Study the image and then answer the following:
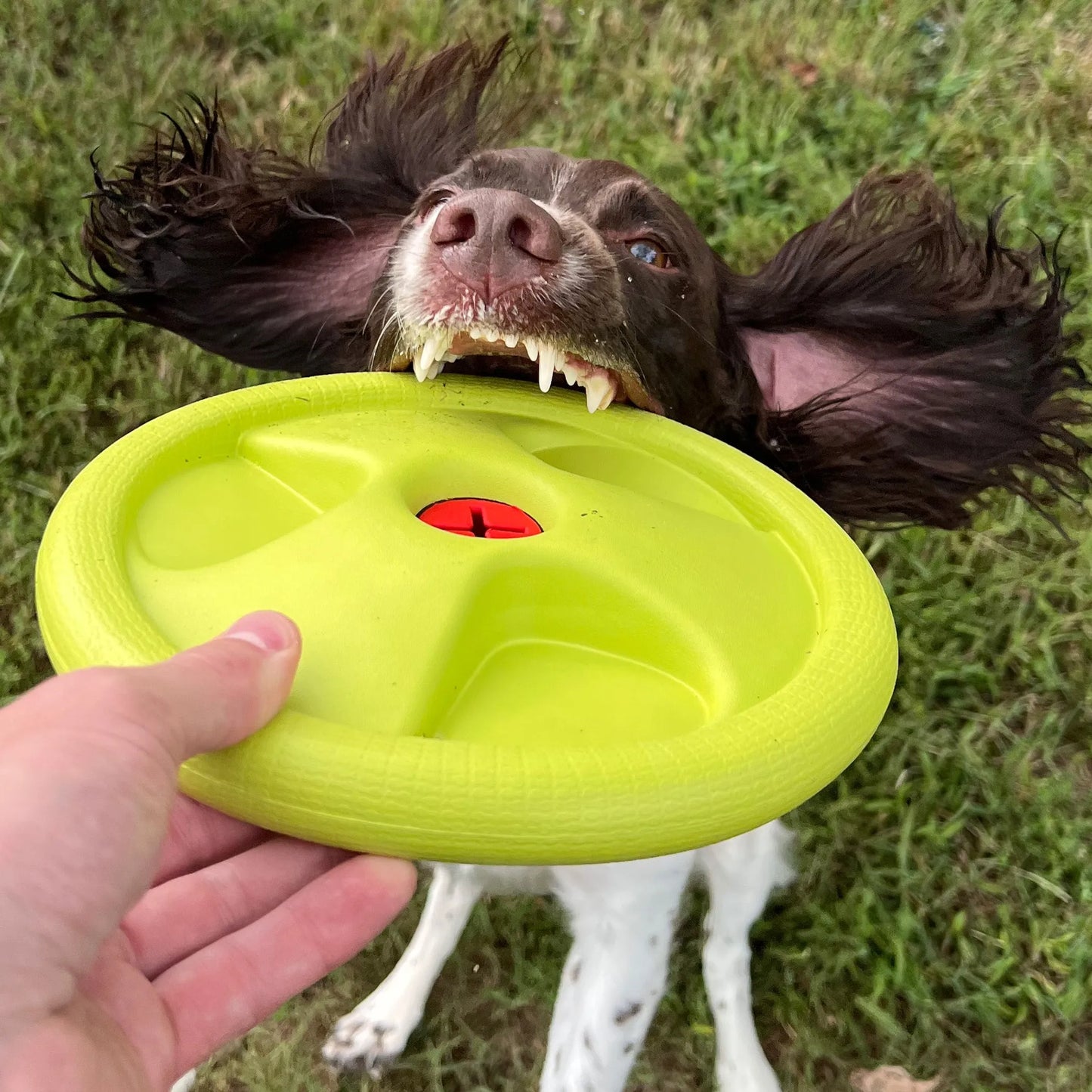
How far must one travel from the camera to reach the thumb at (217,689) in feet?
3.92

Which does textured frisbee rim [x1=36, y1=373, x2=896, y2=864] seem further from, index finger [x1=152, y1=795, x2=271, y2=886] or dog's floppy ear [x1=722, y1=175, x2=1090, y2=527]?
dog's floppy ear [x1=722, y1=175, x2=1090, y2=527]

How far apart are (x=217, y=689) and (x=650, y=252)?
1.40m

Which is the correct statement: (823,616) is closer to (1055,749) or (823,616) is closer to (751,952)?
(751,952)

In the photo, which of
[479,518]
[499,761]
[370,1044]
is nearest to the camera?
[499,761]

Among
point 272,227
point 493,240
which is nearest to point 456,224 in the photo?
point 493,240

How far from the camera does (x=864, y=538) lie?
326cm

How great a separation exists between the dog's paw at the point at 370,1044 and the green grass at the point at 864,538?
7 centimetres

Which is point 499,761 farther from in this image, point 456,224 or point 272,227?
point 272,227

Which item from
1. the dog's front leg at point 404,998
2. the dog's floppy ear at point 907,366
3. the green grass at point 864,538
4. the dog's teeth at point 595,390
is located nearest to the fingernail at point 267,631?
the dog's teeth at point 595,390

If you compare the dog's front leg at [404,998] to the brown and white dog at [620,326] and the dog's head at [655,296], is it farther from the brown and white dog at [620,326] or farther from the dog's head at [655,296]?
the dog's head at [655,296]

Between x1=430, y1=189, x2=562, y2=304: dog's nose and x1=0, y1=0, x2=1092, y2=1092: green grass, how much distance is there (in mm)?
1737

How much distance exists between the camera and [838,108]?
3.78 meters

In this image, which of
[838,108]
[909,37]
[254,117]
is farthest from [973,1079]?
[254,117]

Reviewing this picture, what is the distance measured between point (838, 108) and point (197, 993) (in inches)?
138
